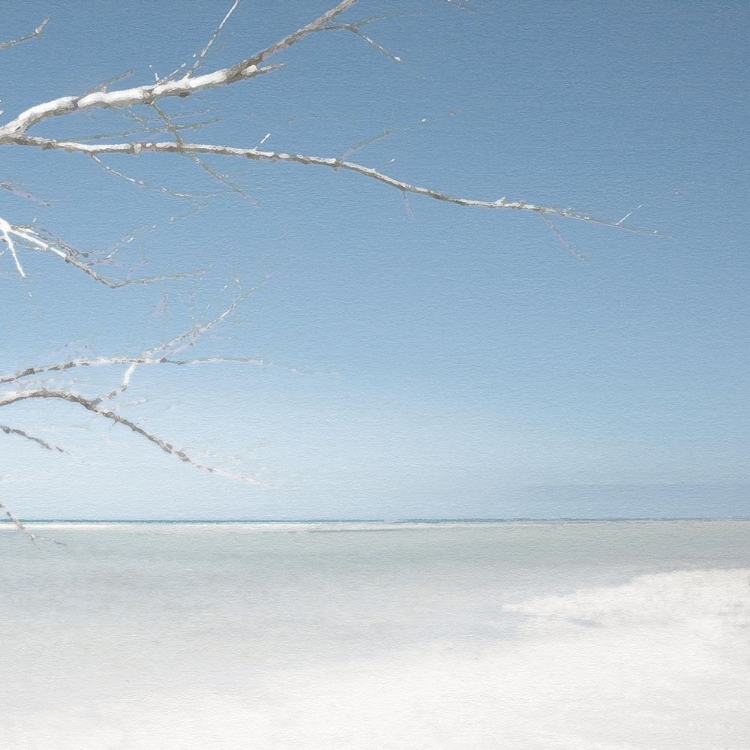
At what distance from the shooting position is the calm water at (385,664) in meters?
9.00

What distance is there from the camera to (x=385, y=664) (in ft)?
41.4

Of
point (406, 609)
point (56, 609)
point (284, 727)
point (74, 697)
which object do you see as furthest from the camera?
point (56, 609)

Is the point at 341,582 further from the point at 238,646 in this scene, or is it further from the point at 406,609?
the point at 238,646

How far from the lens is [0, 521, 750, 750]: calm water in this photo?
354 inches

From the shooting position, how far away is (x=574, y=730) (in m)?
8.72

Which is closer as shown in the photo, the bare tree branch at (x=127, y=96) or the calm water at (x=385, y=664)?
the bare tree branch at (x=127, y=96)

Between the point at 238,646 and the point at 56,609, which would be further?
the point at 56,609

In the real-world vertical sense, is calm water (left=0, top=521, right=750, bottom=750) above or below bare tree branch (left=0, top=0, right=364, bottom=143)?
below

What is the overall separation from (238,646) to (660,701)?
22.6 ft

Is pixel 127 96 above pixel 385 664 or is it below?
above

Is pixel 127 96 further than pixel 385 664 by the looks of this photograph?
No

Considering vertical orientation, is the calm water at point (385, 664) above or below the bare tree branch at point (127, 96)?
below

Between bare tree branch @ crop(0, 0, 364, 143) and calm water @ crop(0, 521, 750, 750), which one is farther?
calm water @ crop(0, 521, 750, 750)

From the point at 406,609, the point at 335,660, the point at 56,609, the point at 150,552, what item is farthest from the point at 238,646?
the point at 150,552
